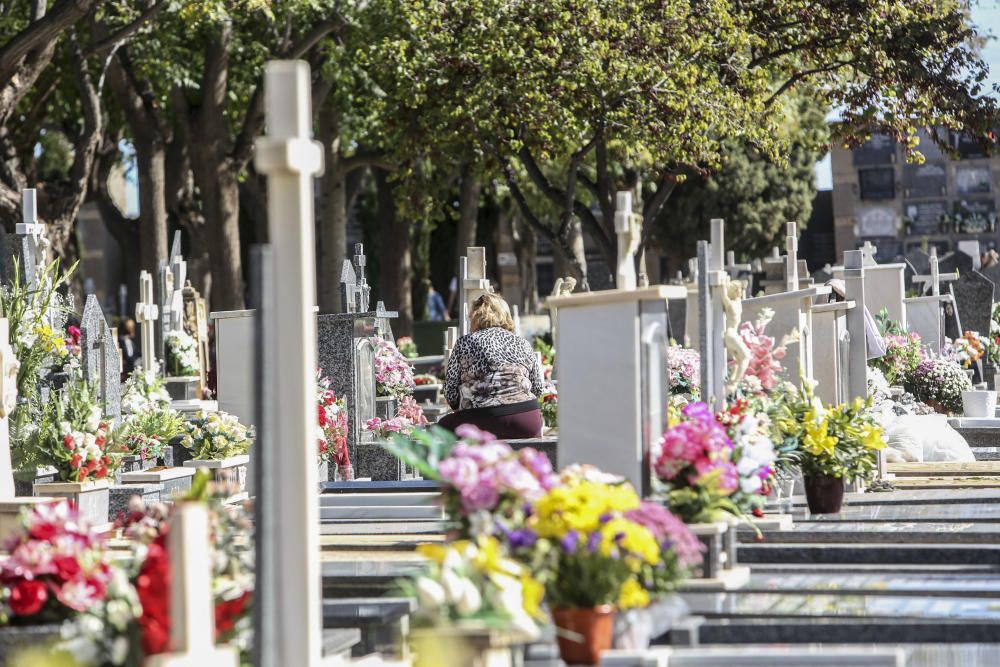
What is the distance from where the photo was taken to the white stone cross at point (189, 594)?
13.3 feet

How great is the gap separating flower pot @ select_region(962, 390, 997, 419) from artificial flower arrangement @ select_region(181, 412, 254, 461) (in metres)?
8.28

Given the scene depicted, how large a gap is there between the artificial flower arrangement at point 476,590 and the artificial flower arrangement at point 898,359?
39.5 feet

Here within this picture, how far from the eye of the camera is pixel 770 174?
129ft

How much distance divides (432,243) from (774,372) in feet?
120

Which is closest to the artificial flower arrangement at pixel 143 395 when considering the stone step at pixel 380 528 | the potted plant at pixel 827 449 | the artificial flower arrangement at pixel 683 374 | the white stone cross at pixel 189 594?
the stone step at pixel 380 528

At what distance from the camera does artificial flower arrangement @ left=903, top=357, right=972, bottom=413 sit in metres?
16.5

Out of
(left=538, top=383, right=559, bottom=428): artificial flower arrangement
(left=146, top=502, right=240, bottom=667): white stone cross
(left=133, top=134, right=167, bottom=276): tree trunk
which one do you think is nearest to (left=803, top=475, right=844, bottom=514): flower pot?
(left=146, top=502, right=240, bottom=667): white stone cross

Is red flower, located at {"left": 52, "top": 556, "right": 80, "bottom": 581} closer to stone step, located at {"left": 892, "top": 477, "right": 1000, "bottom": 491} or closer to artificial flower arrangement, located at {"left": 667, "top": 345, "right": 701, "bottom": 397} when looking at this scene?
stone step, located at {"left": 892, "top": 477, "right": 1000, "bottom": 491}

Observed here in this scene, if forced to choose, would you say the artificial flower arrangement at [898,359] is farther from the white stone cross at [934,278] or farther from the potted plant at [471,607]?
the potted plant at [471,607]

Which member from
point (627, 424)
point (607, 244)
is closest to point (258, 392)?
point (627, 424)

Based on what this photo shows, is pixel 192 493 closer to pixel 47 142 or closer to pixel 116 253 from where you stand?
pixel 47 142

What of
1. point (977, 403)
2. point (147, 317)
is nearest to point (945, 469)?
point (977, 403)

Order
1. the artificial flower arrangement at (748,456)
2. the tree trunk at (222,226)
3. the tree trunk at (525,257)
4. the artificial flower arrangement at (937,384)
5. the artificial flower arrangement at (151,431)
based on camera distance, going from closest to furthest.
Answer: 1. the artificial flower arrangement at (748,456)
2. the artificial flower arrangement at (151,431)
3. the artificial flower arrangement at (937,384)
4. the tree trunk at (222,226)
5. the tree trunk at (525,257)

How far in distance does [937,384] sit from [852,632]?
37.8ft
